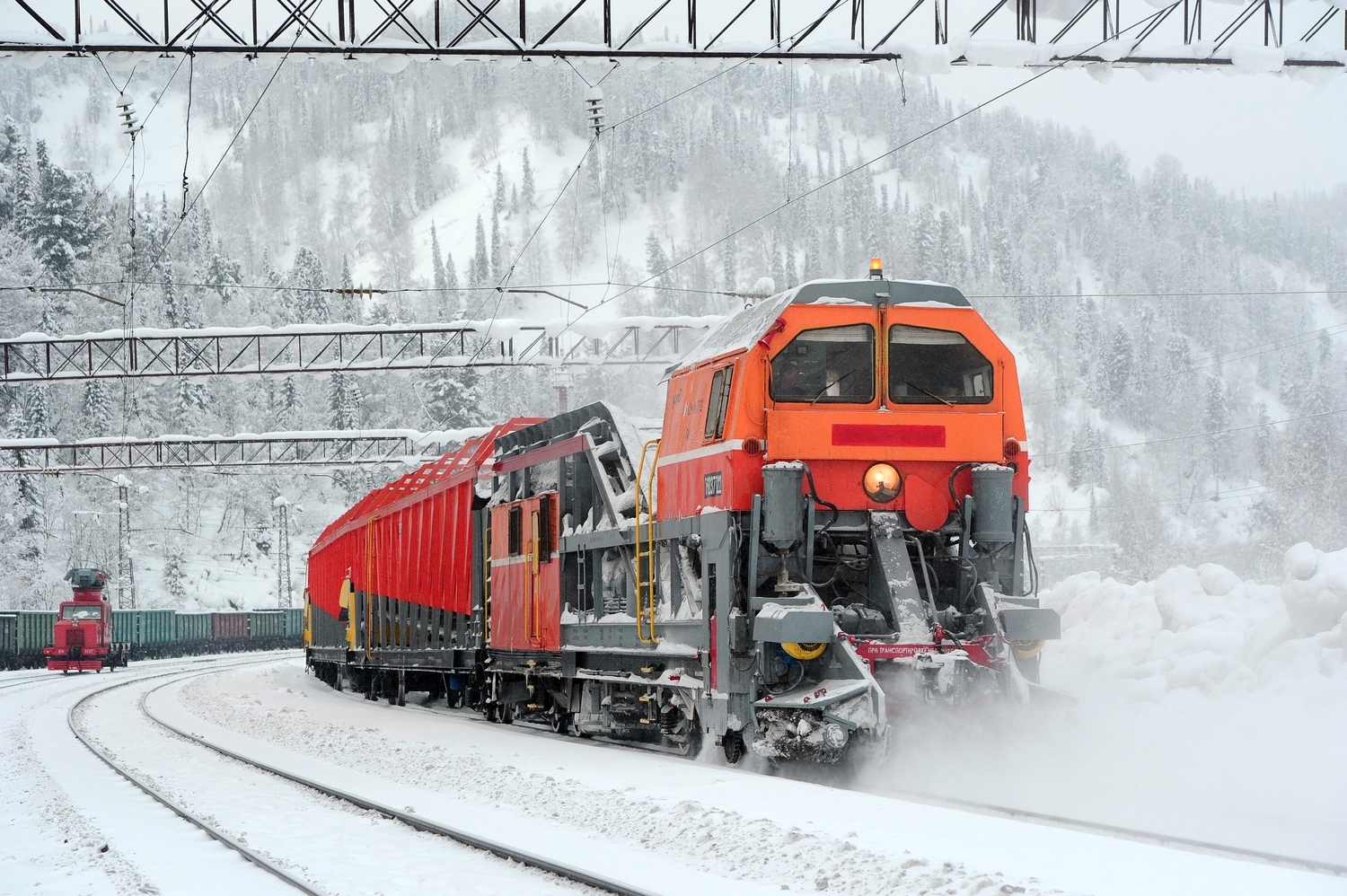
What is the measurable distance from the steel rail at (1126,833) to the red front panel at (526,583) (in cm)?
591

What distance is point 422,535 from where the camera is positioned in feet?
70.3

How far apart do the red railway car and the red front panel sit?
3203 centimetres

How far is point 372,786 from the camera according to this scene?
11945mm

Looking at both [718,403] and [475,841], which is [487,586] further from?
[475,841]

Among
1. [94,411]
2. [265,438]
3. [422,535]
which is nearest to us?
[422,535]

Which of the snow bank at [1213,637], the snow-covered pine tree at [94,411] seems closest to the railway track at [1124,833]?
the snow bank at [1213,637]

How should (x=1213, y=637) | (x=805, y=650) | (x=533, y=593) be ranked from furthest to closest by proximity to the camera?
(x=533, y=593)
(x=1213, y=637)
(x=805, y=650)

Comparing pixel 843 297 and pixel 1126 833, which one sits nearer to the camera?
pixel 1126 833

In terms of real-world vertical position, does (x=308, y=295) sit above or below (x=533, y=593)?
above

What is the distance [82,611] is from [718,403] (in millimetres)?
39535

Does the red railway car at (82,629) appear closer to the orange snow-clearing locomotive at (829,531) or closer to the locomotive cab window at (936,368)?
the orange snow-clearing locomotive at (829,531)

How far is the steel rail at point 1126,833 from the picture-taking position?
6.94 m

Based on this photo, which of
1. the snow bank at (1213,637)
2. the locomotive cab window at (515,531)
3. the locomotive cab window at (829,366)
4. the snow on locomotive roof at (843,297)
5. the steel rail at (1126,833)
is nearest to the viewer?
the steel rail at (1126,833)

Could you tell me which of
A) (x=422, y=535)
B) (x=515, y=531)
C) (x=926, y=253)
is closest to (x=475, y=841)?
(x=515, y=531)
